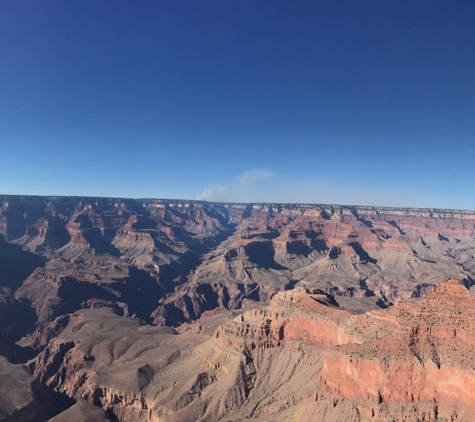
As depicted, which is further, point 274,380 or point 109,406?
point 109,406

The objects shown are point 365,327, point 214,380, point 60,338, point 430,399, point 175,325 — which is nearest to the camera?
point 430,399

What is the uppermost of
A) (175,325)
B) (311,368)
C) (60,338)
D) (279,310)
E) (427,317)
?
(427,317)

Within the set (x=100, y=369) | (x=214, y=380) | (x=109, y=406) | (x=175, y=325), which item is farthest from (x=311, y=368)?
(x=175, y=325)

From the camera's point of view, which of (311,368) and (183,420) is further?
(311,368)

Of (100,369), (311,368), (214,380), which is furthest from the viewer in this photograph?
(100,369)

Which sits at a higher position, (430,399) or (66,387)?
(430,399)

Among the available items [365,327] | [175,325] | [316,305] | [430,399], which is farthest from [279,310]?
[175,325]

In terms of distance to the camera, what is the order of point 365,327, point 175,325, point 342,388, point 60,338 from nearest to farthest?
point 342,388 < point 365,327 < point 60,338 < point 175,325

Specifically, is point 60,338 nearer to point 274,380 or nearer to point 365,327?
point 274,380

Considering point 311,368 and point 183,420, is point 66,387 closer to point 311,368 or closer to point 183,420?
point 183,420
